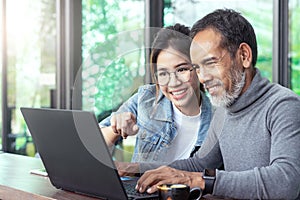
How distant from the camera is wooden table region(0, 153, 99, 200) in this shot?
186 centimetres

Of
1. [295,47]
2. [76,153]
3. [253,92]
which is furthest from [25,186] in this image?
[295,47]

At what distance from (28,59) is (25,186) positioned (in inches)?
150

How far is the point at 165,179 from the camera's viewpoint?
1.82m

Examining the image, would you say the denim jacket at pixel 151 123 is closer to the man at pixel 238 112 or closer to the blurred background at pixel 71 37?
the man at pixel 238 112

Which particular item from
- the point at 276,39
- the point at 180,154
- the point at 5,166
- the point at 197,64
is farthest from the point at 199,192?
the point at 276,39

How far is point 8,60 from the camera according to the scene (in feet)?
18.9

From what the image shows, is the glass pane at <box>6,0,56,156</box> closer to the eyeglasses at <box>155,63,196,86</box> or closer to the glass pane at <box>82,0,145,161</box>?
the glass pane at <box>82,0,145,161</box>

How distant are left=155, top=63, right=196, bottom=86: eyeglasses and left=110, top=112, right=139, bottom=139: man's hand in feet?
0.52

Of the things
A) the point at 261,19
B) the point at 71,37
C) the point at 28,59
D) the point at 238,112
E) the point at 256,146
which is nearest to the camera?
the point at 256,146

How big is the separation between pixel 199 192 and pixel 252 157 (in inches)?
16.6

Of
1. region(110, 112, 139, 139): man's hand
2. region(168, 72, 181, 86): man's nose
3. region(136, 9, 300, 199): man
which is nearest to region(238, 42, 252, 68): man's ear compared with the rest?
region(136, 9, 300, 199): man

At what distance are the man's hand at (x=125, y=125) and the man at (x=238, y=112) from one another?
0.62 ft

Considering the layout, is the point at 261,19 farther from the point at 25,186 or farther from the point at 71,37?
the point at 25,186

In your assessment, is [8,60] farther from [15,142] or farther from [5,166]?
[5,166]
